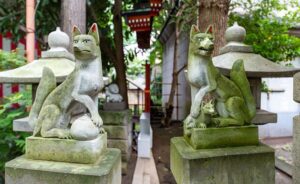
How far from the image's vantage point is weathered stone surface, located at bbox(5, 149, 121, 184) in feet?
7.90

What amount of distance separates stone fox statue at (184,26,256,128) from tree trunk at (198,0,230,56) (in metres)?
1.86

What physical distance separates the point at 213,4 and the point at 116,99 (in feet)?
9.93

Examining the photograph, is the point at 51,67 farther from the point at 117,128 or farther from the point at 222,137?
the point at 117,128

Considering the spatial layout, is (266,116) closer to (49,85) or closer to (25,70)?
(49,85)

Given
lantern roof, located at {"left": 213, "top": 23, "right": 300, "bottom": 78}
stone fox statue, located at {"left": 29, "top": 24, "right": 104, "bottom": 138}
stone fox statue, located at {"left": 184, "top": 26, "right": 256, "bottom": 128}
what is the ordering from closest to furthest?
stone fox statue, located at {"left": 29, "top": 24, "right": 104, "bottom": 138}, stone fox statue, located at {"left": 184, "top": 26, "right": 256, "bottom": 128}, lantern roof, located at {"left": 213, "top": 23, "right": 300, "bottom": 78}

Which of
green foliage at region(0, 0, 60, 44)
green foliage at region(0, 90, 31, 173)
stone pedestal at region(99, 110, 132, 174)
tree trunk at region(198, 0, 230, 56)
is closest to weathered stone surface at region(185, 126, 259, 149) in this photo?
tree trunk at region(198, 0, 230, 56)

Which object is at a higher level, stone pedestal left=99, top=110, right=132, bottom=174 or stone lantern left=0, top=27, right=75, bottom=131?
stone lantern left=0, top=27, right=75, bottom=131

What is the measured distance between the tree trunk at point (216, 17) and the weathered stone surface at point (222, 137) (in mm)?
2128

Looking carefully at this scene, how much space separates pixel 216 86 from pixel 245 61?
74cm

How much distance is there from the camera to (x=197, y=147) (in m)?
2.82

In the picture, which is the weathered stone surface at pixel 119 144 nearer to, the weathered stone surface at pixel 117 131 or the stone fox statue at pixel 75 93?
the weathered stone surface at pixel 117 131

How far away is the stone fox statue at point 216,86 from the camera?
2787mm

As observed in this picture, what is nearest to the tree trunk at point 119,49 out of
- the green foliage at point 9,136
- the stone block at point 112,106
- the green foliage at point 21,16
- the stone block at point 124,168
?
the stone block at point 112,106

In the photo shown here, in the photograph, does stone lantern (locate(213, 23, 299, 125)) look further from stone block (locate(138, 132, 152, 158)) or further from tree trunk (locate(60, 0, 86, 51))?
stone block (locate(138, 132, 152, 158))
